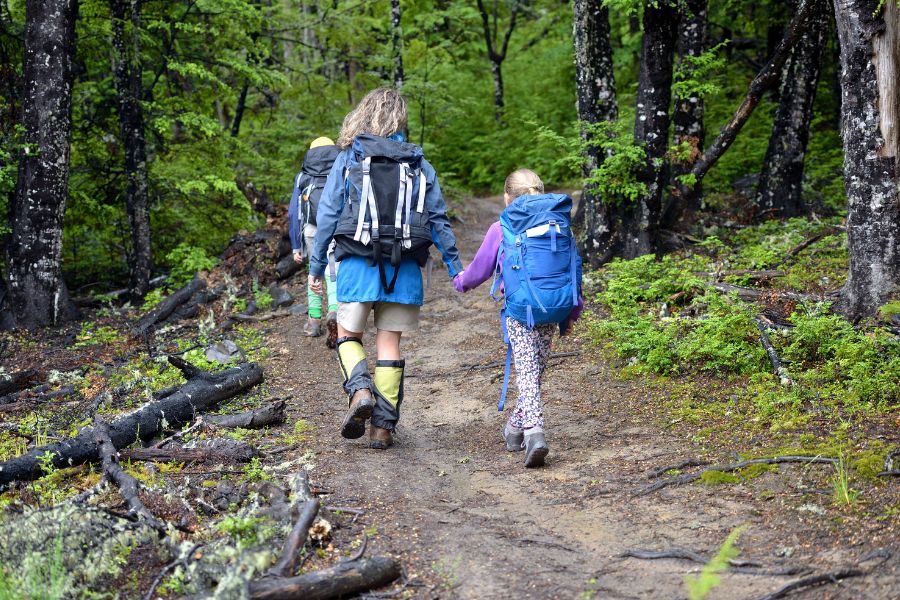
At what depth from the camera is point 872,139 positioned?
22.2 ft

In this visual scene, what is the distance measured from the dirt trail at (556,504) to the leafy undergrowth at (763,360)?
29 centimetres

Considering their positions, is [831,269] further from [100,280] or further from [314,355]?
[100,280]

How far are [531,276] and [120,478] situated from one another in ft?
9.69

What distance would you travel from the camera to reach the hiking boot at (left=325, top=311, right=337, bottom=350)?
904 centimetres

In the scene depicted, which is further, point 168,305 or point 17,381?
point 168,305

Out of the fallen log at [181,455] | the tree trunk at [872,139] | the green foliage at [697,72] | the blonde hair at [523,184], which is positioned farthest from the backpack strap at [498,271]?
the green foliage at [697,72]

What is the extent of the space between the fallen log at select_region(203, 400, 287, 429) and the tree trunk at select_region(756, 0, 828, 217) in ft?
31.9

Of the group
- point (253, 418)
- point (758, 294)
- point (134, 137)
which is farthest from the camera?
point (134, 137)

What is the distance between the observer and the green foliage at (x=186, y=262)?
1281 centimetres

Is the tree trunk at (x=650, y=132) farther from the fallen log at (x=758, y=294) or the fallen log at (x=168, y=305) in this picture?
the fallen log at (x=168, y=305)

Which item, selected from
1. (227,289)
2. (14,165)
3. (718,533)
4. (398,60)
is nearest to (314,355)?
(227,289)

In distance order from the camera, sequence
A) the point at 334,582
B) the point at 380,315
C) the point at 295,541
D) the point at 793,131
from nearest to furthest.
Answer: the point at 334,582
the point at 295,541
the point at 380,315
the point at 793,131

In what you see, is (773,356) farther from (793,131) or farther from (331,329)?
(793,131)

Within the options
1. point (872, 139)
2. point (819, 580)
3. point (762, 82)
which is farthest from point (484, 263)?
point (762, 82)
